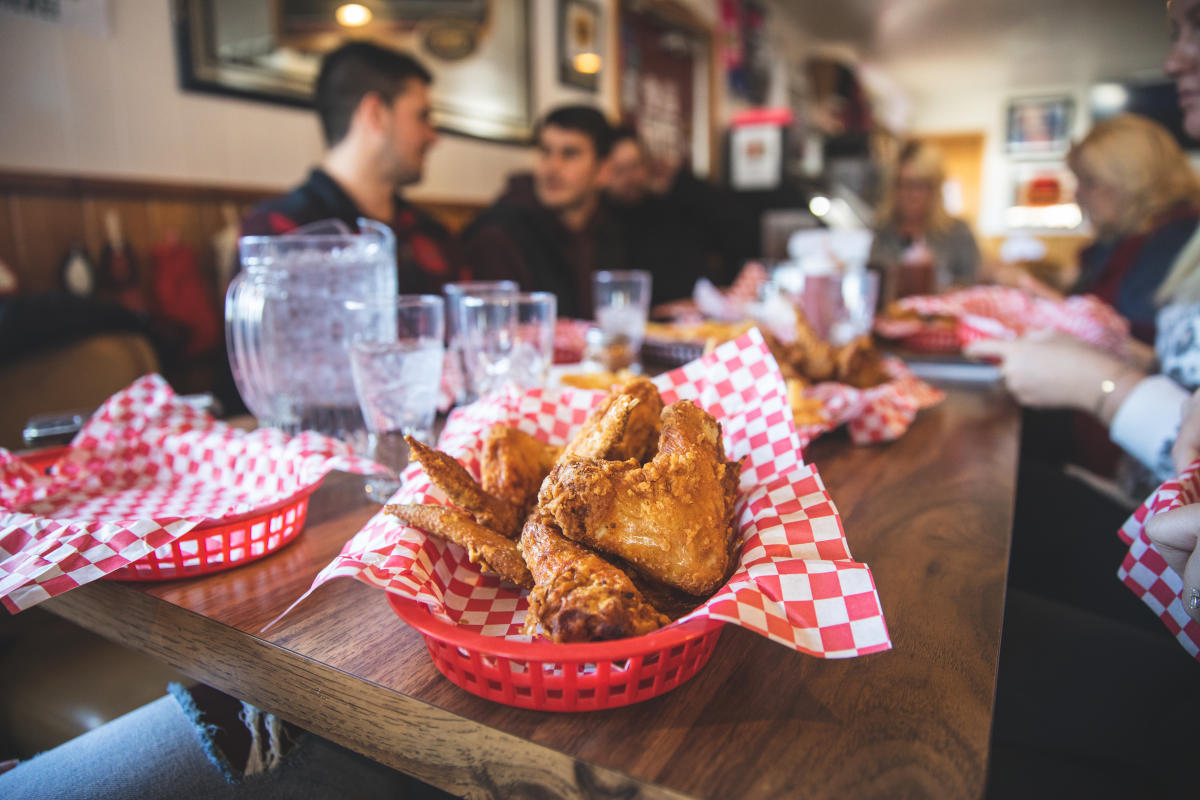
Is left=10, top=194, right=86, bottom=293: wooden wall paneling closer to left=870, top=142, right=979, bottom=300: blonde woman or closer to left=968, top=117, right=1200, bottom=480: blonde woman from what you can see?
left=968, top=117, right=1200, bottom=480: blonde woman

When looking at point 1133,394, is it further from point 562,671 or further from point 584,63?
point 584,63

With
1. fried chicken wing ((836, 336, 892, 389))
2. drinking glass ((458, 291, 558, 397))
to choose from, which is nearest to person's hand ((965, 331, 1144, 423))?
fried chicken wing ((836, 336, 892, 389))

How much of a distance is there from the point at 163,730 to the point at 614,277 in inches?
44.0

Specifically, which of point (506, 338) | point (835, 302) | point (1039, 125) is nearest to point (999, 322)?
point (835, 302)

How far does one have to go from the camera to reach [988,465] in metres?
1.10

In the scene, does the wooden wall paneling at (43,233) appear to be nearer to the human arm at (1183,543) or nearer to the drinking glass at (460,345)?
the drinking glass at (460,345)

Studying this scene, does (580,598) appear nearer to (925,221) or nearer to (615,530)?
(615,530)

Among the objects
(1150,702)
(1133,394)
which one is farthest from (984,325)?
(1150,702)

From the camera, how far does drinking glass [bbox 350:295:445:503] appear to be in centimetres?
88

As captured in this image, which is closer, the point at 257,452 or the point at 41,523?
the point at 41,523

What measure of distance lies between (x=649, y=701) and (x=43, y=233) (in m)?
2.55

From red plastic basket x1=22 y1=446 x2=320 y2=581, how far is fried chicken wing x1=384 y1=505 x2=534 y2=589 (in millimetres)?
196

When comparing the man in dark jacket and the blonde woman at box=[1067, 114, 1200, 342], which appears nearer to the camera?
the blonde woman at box=[1067, 114, 1200, 342]

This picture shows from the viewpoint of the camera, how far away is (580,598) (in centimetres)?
50
